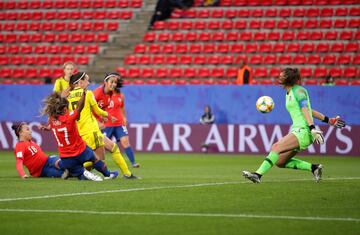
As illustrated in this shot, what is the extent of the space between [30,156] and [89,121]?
129 centimetres

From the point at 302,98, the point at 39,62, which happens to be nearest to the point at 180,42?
the point at 39,62

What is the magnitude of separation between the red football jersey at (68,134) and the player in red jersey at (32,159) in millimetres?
949

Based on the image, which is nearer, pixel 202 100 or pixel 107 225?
pixel 107 225

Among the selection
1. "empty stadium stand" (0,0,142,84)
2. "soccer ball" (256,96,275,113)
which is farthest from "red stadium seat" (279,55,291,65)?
"soccer ball" (256,96,275,113)

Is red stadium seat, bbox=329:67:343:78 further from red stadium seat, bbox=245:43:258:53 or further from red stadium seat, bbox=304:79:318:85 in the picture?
red stadium seat, bbox=245:43:258:53

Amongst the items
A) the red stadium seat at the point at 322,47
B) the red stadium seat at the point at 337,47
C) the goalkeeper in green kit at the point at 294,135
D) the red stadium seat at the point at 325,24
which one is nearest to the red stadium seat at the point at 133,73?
the red stadium seat at the point at 322,47

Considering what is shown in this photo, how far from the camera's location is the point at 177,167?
20.4 m

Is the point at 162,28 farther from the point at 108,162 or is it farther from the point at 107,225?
the point at 107,225

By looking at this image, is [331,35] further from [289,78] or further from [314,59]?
[289,78]

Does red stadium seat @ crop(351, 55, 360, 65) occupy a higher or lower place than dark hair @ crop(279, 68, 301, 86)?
higher

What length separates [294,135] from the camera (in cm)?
1377

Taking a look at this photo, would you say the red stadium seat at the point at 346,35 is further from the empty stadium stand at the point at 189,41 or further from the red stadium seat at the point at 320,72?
the red stadium seat at the point at 320,72

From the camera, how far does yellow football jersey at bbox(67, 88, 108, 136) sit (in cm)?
1519

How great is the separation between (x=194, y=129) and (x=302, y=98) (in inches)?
554
